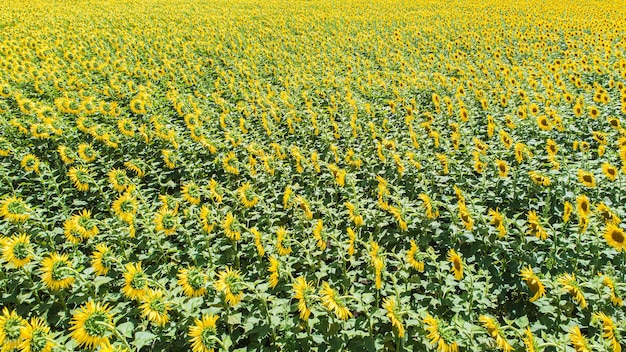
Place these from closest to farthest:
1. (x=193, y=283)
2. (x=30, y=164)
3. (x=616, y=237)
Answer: (x=193, y=283)
(x=616, y=237)
(x=30, y=164)

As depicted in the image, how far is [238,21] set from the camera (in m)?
18.3

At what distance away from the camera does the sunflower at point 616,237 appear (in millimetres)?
3279

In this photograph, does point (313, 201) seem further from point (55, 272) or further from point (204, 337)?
point (55, 272)

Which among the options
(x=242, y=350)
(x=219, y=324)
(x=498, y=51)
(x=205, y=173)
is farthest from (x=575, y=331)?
(x=498, y=51)

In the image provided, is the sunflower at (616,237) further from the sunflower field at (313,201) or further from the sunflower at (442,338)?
the sunflower at (442,338)

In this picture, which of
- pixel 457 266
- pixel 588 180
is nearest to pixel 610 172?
pixel 588 180

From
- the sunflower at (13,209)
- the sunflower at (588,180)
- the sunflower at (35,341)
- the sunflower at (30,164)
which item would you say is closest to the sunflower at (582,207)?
the sunflower at (588,180)

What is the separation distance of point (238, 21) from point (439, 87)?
12.8 meters

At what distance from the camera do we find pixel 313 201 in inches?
174

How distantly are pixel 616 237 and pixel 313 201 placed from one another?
281cm

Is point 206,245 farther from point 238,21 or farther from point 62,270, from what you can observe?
point 238,21

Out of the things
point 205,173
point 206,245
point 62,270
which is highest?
point 62,270

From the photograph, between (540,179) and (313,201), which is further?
(313,201)

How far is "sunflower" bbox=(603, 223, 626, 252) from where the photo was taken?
328cm
